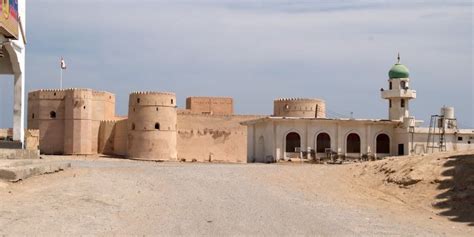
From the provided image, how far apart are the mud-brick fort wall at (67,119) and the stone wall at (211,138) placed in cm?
605

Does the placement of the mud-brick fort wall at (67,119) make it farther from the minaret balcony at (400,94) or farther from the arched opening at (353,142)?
the minaret balcony at (400,94)

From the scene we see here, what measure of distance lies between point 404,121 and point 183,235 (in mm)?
28619

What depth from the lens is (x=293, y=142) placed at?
3656 centimetres

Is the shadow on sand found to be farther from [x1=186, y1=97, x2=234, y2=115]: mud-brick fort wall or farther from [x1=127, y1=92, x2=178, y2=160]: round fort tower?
[x1=186, y1=97, x2=234, y2=115]: mud-brick fort wall

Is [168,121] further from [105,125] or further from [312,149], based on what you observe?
[312,149]

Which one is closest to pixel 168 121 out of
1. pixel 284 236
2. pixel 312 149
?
pixel 312 149

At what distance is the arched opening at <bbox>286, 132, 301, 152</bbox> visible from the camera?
36406mm

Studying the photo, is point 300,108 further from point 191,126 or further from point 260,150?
point 260,150

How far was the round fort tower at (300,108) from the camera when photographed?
1900 inches

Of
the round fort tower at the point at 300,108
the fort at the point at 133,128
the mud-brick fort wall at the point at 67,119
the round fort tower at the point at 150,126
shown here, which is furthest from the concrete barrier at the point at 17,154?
the round fort tower at the point at 300,108

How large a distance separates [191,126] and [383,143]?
17577 millimetres

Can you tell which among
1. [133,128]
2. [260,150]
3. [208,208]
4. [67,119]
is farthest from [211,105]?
[208,208]

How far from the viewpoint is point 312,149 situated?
36.2 metres

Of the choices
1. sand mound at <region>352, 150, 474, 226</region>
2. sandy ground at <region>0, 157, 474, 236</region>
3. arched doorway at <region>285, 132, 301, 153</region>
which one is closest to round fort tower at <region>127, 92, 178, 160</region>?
arched doorway at <region>285, 132, 301, 153</region>
